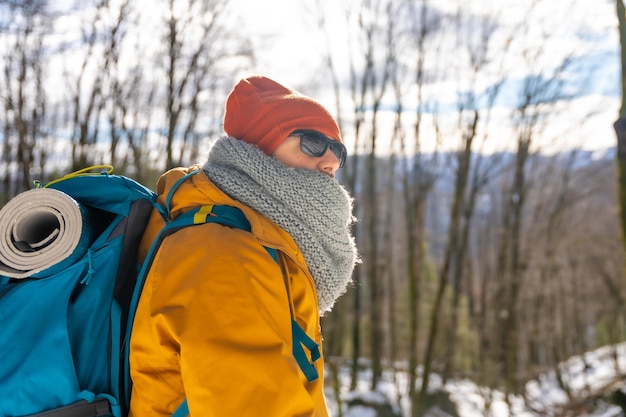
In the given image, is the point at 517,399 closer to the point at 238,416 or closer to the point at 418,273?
the point at 418,273

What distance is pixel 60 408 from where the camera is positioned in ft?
3.97

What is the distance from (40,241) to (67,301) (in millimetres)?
219

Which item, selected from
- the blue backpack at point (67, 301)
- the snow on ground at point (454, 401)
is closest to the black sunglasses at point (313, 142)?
the blue backpack at point (67, 301)

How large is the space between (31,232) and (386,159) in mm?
17423

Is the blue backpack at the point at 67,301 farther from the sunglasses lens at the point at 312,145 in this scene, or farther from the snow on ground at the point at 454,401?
the snow on ground at the point at 454,401

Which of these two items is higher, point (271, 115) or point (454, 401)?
point (271, 115)

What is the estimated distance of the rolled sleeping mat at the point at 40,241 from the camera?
127cm

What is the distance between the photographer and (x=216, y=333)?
111 cm

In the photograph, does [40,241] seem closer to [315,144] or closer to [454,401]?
[315,144]

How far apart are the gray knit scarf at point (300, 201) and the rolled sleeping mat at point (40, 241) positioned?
0.40 meters

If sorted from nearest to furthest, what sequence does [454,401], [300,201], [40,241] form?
[40,241]
[300,201]
[454,401]

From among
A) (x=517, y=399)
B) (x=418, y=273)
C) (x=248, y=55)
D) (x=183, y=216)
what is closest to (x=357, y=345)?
(x=418, y=273)

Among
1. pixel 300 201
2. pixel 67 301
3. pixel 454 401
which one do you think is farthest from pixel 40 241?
pixel 454 401

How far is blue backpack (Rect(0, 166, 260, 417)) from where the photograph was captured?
3.97 feet
